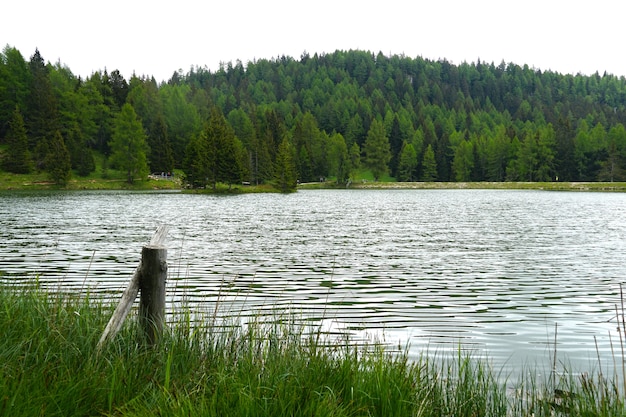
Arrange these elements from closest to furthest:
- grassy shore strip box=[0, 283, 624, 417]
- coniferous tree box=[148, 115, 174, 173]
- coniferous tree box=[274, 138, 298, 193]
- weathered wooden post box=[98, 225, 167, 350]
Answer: grassy shore strip box=[0, 283, 624, 417] < weathered wooden post box=[98, 225, 167, 350] < coniferous tree box=[274, 138, 298, 193] < coniferous tree box=[148, 115, 174, 173]

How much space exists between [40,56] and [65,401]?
142370 mm

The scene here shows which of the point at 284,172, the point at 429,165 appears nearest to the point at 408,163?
the point at 429,165

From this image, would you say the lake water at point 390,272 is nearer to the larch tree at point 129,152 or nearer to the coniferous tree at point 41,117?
the larch tree at point 129,152

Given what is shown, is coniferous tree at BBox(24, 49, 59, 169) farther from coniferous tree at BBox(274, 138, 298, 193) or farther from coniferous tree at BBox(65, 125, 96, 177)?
coniferous tree at BBox(274, 138, 298, 193)

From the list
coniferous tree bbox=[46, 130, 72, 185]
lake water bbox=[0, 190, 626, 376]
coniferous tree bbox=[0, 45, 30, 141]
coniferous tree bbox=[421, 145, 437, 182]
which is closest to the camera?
lake water bbox=[0, 190, 626, 376]

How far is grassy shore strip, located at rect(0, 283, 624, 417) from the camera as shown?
4.71m

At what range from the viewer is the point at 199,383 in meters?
5.31

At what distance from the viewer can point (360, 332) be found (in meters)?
11.1

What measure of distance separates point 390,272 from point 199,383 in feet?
47.4

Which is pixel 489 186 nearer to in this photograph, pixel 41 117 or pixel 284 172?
pixel 284 172

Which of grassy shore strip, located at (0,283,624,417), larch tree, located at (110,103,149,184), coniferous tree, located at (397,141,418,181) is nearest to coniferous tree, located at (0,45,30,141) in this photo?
larch tree, located at (110,103,149,184)

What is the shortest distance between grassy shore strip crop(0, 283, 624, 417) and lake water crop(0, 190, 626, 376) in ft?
3.37

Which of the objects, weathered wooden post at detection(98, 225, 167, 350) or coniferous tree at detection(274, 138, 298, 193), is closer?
weathered wooden post at detection(98, 225, 167, 350)

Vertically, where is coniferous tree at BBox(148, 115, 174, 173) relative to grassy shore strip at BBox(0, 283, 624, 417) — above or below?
above
